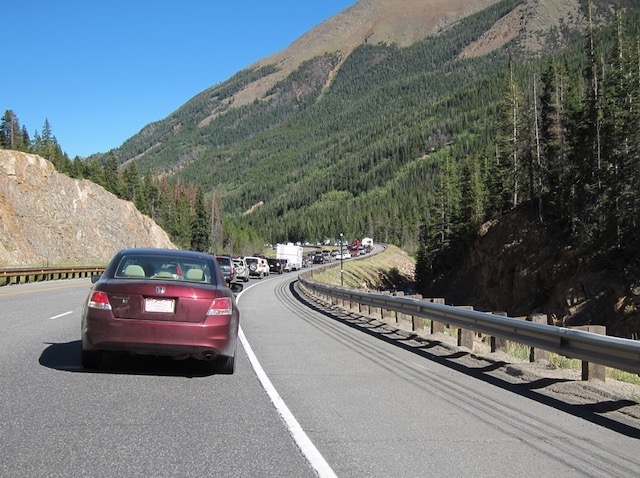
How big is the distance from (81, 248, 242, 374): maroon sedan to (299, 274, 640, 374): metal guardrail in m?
4.17

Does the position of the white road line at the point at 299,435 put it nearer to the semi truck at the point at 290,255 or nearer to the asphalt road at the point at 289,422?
the asphalt road at the point at 289,422

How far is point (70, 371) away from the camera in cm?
801

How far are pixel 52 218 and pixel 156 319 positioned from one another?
186 ft

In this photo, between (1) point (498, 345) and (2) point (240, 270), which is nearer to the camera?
(1) point (498, 345)

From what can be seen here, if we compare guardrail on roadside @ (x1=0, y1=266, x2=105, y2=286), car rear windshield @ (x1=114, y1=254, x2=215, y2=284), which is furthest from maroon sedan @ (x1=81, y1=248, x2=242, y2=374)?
guardrail on roadside @ (x1=0, y1=266, x2=105, y2=286)

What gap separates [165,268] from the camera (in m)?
8.69

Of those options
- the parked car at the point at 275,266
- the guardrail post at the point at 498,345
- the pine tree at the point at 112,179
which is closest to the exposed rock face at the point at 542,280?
the guardrail post at the point at 498,345

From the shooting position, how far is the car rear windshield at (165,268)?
821cm

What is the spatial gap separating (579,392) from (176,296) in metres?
5.16

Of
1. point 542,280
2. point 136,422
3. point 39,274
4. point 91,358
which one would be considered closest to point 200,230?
point 39,274

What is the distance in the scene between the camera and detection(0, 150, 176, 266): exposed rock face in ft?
173

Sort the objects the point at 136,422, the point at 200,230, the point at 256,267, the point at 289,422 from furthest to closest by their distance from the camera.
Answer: the point at 200,230
the point at 256,267
the point at 289,422
the point at 136,422

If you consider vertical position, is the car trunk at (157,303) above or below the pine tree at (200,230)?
below

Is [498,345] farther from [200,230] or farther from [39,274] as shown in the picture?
[200,230]
